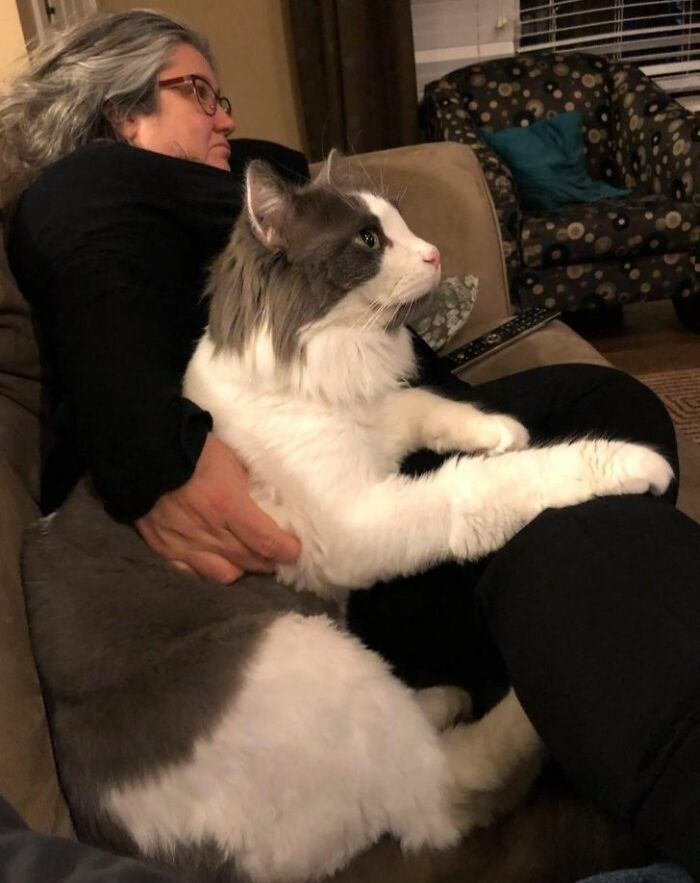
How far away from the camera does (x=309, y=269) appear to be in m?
1.05

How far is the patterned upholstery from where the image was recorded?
308 centimetres

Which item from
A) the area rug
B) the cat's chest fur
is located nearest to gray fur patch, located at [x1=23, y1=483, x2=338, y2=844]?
the cat's chest fur

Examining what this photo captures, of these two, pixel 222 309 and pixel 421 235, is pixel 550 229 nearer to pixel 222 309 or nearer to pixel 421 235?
pixel 421 235

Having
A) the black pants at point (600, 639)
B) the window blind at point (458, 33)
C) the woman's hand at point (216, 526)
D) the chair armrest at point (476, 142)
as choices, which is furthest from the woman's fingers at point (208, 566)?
the window blind at point (458, 33)

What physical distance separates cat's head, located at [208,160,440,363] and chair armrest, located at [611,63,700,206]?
8.23ft

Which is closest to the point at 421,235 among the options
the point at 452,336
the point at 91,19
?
the point at 452,336

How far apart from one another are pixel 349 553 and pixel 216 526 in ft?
0.57

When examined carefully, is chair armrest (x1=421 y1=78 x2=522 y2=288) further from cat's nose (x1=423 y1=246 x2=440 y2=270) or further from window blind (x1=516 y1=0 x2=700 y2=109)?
cat's nose (x1=423 y1=246 x2=440 y2=270)

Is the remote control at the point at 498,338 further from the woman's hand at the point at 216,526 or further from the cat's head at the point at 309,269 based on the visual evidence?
the woman's hand at the point at 216,526

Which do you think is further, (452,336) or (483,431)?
(452,336)

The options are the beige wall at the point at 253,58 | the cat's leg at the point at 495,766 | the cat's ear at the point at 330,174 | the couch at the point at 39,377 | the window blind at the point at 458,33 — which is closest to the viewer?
the couch at the point at 39,377

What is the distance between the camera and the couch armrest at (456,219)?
6.06 ft

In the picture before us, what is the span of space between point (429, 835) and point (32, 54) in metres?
1.47

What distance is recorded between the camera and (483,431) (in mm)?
1110
